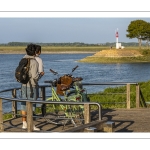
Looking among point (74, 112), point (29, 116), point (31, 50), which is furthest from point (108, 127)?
point (31, 50)

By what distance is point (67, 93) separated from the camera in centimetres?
984

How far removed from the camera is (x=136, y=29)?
325 ft

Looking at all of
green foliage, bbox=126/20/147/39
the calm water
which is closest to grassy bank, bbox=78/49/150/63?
green foliage, bbox=126/20/147/39

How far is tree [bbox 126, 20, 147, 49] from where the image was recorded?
3885 inches

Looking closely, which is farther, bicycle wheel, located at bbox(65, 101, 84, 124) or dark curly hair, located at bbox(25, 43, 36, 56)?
bicycle wheel, located at bbox(65, 101, 84, 124)

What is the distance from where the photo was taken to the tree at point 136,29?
98688mm

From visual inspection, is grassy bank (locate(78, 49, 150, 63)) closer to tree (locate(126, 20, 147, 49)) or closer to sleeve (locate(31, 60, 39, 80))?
tree (locate(126, 20, 147, 49))

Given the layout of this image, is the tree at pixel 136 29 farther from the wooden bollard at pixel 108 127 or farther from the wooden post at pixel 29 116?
the wooden bollard at pixel 108 127

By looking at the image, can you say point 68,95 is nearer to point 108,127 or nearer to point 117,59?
point 108,127

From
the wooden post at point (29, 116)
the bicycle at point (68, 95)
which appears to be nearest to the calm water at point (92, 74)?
the bicycle at point (68, 95)
